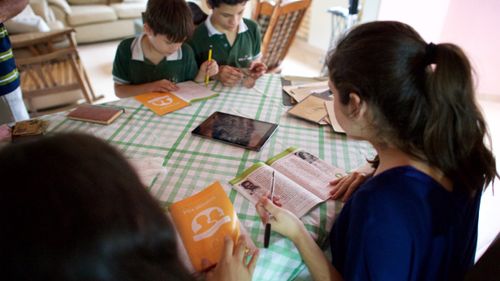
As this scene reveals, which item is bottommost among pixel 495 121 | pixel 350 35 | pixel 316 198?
pixel 495 121

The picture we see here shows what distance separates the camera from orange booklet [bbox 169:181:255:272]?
2.43 ft

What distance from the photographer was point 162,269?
478mm

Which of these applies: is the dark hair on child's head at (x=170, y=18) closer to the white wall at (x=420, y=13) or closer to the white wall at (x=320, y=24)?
the white wall at (x=420, y=13)

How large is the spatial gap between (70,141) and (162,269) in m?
0.23

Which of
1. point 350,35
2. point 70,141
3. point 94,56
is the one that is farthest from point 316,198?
point 94,56

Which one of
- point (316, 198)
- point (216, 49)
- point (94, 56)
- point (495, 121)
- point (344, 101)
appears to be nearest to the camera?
point (344, 101)

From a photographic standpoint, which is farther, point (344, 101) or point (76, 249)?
point (344, 101)

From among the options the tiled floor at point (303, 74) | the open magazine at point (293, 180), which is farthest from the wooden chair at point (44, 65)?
the open magazine at point (293, 180)

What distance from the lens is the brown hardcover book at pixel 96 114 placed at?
1.21 metres

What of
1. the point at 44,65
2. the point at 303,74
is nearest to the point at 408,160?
the point at 44,65

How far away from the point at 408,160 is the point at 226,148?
1.86 ft

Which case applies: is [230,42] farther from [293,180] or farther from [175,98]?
[293,180]

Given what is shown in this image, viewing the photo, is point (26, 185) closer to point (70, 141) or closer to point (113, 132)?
point (70, 141)

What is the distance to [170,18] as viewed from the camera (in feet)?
4.42
